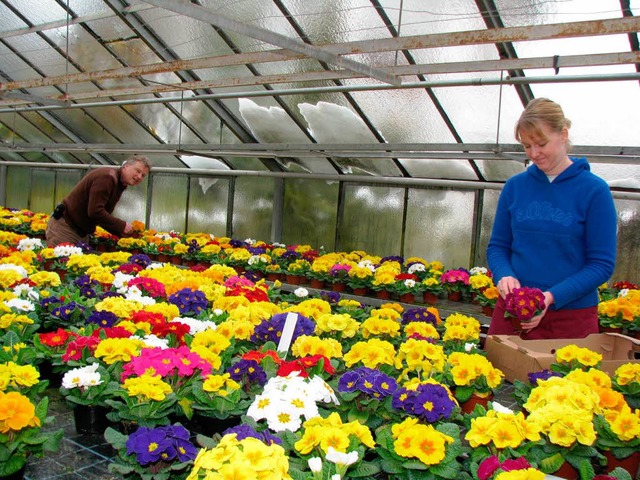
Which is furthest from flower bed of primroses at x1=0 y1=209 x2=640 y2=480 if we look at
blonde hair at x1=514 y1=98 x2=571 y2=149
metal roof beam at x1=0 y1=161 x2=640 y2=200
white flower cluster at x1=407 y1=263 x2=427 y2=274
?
metal roof beam at x1=0 y1=161 x2=640 y2=200

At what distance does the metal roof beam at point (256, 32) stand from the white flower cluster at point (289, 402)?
2.03 meters

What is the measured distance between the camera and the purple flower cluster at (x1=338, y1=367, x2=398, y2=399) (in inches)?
67.3

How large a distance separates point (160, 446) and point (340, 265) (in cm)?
386

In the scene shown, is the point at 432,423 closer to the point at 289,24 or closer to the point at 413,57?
the point at 413,57

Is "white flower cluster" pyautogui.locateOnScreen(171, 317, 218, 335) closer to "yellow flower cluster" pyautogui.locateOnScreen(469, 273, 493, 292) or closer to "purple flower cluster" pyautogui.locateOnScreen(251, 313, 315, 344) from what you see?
"purple flower cluster" pyautogui.locateOnScreen(251, 313, 315, 344)

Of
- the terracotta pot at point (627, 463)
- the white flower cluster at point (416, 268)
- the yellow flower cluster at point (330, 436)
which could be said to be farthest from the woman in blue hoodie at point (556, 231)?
the white flower cluster at point (416, 268)

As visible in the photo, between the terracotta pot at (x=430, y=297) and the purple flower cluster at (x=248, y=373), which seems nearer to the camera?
the purple flower cluster at (x=248, y=373)

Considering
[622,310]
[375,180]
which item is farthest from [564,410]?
[375,180]

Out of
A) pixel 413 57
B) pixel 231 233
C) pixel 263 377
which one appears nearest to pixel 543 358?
pixel 263 377

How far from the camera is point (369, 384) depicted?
172cm

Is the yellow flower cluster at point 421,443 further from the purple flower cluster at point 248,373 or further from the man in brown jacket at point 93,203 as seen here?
the man in brown jacket at point 93,203

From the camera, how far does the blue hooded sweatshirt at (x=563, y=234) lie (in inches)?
81.5

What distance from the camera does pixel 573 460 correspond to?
1.49m

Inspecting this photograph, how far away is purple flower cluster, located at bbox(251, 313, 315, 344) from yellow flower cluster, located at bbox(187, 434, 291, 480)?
45.9 inches
